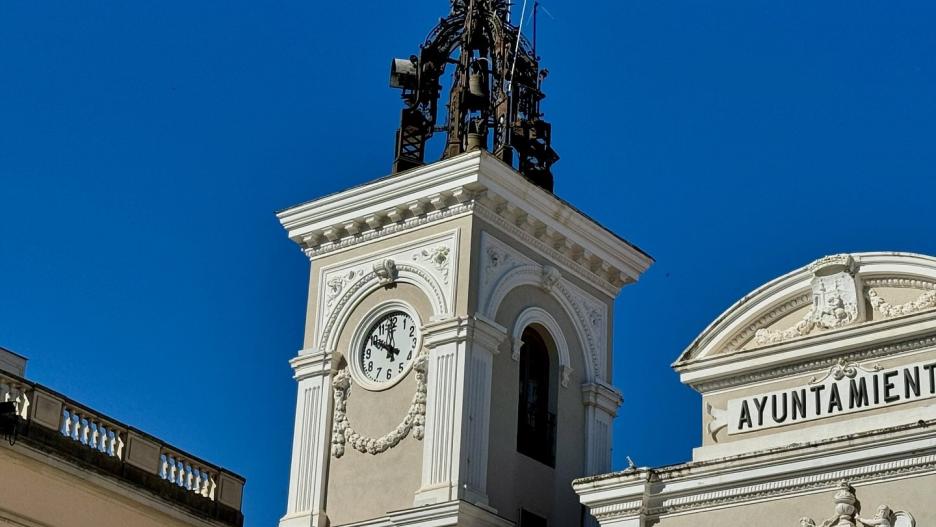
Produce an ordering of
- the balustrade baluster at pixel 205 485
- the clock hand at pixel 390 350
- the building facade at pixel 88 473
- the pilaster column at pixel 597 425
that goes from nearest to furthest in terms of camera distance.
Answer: the building facade at pixel 88 473 → the balustrade baluster at pixel 205 485 → the clock hand at pixel 390 350 → the pilaster column at pixel 597 425

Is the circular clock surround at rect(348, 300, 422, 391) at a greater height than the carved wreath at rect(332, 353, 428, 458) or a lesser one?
greater

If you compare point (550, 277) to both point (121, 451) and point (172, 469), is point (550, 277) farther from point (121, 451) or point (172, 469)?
point (121, 451)

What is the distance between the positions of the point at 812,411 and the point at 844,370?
67 centimetres

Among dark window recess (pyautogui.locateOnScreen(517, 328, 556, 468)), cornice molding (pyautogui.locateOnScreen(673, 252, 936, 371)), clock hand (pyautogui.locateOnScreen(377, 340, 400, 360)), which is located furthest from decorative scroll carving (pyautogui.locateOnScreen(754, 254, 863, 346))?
clock hand (pyautogui.locateOnScreen(377, 340, 400, 360))

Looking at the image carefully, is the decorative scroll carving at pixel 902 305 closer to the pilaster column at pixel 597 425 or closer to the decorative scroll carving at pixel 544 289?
the decorative scroll carving at pixel 544 289

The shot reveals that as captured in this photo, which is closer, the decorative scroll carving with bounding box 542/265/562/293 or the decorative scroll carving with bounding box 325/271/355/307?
the decorative scroll carving with bounding box 542/265/562/293

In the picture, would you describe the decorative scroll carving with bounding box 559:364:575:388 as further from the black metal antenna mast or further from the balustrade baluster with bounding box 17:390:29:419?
the balustrade baluster with bounding box 17:390:29:419

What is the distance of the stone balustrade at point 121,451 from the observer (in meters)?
26.9

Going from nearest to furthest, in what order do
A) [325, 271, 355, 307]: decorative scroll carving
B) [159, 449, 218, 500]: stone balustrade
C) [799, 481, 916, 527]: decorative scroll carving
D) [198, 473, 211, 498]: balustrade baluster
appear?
1. [799, 481, 916, 527]: decorative scroll carving
2. [159, 449, 218, 500]: stone balustrade
3. [198, 473, 211, 498]: balustrade baluster
4. [325, 271, 355, 307]: decorative scroll carving

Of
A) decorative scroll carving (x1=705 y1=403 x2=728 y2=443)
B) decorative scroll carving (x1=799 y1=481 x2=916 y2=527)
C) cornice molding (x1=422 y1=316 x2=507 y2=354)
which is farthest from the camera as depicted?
cornice molding (x1=422 y1=316 x2=507 y2=354)

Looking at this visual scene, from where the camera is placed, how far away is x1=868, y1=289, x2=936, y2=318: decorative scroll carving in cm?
2611

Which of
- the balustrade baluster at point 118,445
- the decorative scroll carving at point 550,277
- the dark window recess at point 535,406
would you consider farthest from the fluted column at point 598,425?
the balustrade baluster at point 118,445

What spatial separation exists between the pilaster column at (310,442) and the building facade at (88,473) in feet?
5.95

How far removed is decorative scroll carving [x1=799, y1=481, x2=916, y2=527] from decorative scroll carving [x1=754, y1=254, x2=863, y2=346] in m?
2.41
